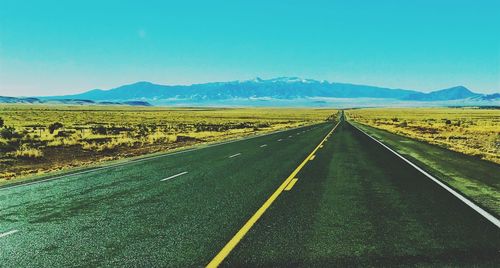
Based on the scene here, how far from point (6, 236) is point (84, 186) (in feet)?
15.8

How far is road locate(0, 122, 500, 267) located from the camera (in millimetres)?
5566

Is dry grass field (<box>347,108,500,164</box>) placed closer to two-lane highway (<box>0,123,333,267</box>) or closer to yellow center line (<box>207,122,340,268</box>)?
yellow center line (<box>207,122,340,268</box>)

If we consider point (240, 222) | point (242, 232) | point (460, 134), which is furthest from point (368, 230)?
point (460, 134)

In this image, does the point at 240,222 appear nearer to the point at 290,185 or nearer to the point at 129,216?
the point at 129,216

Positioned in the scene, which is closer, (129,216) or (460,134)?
(129,216)

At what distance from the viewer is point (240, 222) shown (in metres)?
7.30

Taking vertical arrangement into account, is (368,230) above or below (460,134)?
above

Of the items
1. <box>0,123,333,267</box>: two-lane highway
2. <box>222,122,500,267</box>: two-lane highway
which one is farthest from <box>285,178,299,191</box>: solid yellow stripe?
<box>0,123,333,267</box>: two-lane highway

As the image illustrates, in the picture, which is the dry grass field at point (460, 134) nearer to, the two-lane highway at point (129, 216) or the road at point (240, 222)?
the road at point (240, 222)

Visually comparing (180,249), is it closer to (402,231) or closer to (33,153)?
(402,231)

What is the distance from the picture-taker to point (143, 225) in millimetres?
7199

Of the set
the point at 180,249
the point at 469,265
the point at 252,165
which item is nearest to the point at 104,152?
the point at 252,165

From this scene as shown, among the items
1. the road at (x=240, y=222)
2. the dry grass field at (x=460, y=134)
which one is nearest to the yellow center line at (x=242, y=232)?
the road at (x=240, y=222)

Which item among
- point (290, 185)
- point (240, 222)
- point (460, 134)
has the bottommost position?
point (460, 134)
